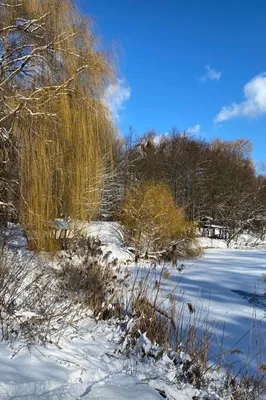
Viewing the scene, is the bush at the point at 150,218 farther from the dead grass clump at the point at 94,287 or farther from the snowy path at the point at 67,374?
the snowy path at the point at 67,374

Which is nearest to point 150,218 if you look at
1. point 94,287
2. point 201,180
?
point 94,287

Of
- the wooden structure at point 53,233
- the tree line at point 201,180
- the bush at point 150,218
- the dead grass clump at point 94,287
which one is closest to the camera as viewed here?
the dead grass clump at point 94,287

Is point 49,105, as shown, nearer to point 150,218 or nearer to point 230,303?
point 230,303

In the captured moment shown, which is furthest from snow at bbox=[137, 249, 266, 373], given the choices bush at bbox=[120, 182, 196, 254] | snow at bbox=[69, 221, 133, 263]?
snow at bbox=[69, 221, 133, 263]

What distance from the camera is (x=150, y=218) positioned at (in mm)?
13500

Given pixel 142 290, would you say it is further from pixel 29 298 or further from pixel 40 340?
pixel 40 340

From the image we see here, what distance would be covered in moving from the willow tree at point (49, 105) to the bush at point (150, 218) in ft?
24.6

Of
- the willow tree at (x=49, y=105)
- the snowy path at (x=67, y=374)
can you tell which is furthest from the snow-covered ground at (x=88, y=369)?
the willow tree at (x=49, y=105)

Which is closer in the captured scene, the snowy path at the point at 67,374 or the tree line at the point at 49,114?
the snowy path at the point at 67,374

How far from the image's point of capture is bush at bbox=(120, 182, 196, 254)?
13.5m

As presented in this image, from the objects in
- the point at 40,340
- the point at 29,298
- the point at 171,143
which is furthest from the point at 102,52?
the point at 171,143

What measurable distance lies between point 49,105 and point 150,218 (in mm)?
8646

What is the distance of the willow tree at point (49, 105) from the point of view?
5.19 m

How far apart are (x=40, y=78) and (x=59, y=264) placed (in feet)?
10.3
